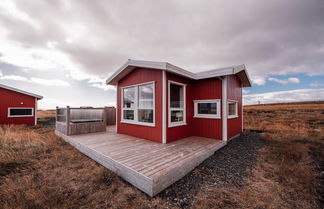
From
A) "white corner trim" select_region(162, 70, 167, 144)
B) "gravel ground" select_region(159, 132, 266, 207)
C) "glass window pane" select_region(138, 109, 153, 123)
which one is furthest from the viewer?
"glass window pane" select_region(138, 109, 153, 123)

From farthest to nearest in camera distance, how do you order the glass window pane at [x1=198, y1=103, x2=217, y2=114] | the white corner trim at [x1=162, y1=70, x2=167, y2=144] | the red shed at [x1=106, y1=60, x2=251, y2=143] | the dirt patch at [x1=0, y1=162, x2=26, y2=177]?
the glass window pane at [x1=198, y1=103, x2=217, y2=114] < the red shed at [x1=106, y1=60, x2=251, y2=143] < the white corner trim at [x1=162, y1=70, x2=167, y2=144] < the dirt patch at [x1=0, y1=162, x2=26, y2=177]

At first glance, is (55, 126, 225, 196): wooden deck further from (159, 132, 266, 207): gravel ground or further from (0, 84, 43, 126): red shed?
(0, 84, 43, 126): red shed

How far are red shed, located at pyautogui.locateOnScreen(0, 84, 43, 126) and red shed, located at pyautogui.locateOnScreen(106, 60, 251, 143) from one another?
1090cm

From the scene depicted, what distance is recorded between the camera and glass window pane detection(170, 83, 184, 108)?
16.2 feet

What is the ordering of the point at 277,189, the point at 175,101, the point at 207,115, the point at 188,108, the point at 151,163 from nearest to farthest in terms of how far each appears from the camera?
1. the point at 277,189
2. the point at 151,163
3. the point at 175,101
4. the point at 207,115
5. the point at 188,108

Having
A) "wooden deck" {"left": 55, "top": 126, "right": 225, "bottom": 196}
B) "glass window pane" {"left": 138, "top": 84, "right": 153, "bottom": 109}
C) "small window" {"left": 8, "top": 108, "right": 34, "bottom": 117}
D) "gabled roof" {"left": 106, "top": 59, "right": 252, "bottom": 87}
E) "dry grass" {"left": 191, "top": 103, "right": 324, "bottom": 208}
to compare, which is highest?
"gabled roof" {"left": 106, "top": 59, "right": 252, "bottom": 87}

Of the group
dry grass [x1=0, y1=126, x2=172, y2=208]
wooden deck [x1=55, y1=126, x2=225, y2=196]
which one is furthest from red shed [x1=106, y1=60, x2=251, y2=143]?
dry grass [x1=0, y1=126, x2=172, y2=208]

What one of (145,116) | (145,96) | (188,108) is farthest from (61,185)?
(188,108)

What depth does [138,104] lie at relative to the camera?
5.51 metres

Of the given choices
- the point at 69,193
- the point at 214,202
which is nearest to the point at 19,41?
the point at 69,193

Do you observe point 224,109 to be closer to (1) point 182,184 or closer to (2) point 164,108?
(2) point 164,108

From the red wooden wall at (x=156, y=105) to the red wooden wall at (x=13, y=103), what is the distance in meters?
11.0

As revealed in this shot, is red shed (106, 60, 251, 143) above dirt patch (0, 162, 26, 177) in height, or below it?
above

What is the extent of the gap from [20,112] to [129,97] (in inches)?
475
